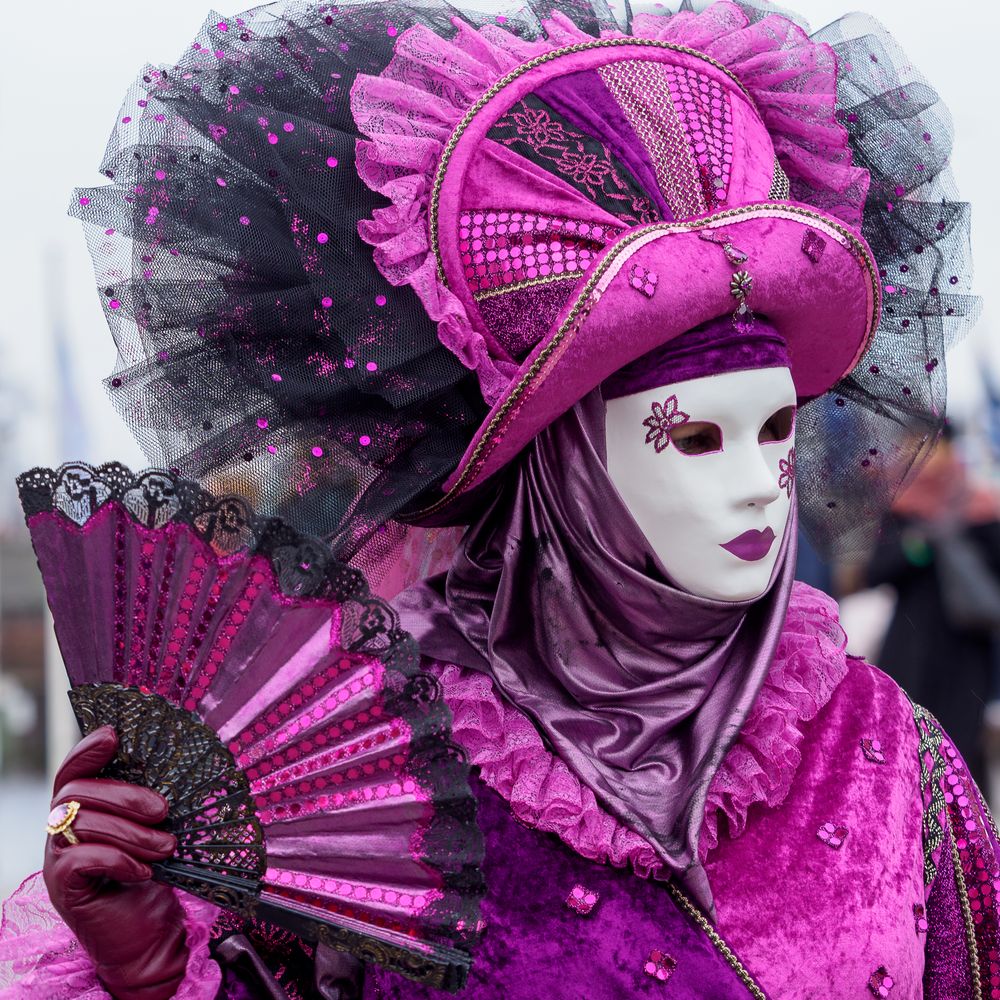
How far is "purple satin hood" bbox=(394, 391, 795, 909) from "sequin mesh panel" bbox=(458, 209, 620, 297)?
0.19 meters

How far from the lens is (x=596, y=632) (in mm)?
1860

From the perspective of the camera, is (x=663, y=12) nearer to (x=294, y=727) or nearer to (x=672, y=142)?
(x=672, y=142)

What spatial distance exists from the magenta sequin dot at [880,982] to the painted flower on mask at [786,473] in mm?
624

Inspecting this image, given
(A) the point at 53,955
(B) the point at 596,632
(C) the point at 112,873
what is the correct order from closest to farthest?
(C) the point at 112,873 < (A) the point at 53,955 < (B) the point at 596,632

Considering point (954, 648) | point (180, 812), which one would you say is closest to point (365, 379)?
point (180, 812)

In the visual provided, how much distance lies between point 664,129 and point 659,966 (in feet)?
3.46

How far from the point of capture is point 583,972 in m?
1.71

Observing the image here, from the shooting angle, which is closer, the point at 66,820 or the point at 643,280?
the point at 66,820

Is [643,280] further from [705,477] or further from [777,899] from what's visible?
[777,899]

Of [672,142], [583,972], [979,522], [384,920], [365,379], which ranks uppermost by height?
[672,142]

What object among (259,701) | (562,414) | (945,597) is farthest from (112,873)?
(945,597)

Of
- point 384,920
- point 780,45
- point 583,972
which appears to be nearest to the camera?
point 384,920

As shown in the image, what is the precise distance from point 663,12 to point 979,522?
3486mm

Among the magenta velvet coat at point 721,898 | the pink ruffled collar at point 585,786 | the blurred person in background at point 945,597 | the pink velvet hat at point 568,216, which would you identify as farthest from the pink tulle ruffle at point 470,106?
the blurred person in background at point 945,597
